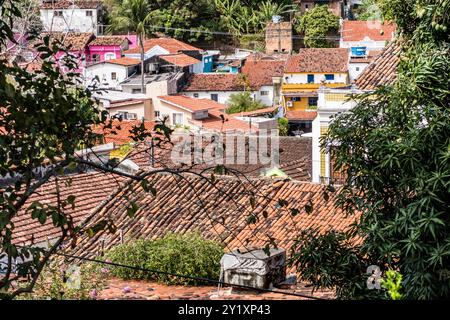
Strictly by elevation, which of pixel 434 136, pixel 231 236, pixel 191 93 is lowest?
pixel 191 93

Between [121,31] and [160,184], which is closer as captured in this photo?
[160,184]

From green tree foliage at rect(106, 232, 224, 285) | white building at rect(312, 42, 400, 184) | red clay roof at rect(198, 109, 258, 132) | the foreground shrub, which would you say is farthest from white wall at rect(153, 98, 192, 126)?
the foreground shrub

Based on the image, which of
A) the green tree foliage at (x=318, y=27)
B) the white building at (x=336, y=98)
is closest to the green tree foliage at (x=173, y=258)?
the white building at (x=336, y=98)

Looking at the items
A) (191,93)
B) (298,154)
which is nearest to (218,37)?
(191,93)

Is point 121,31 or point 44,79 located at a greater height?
point 44,79

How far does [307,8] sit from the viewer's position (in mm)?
58281

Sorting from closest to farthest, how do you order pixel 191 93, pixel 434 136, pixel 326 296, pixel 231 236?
pixel 434 136 → pixel 326 296 → pixel 231 236 → pixel 191 93

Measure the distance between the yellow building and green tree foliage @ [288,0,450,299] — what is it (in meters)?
34.5

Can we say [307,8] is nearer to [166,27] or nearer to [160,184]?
[166,27]

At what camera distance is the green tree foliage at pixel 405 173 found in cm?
612

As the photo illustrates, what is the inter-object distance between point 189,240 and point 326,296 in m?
2.21

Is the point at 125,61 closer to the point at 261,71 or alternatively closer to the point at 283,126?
the point at 261,71

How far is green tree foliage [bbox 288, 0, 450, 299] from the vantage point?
20.1 ft

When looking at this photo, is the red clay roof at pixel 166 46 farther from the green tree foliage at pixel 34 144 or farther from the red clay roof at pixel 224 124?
the green tree foliage at pixel 34 144
